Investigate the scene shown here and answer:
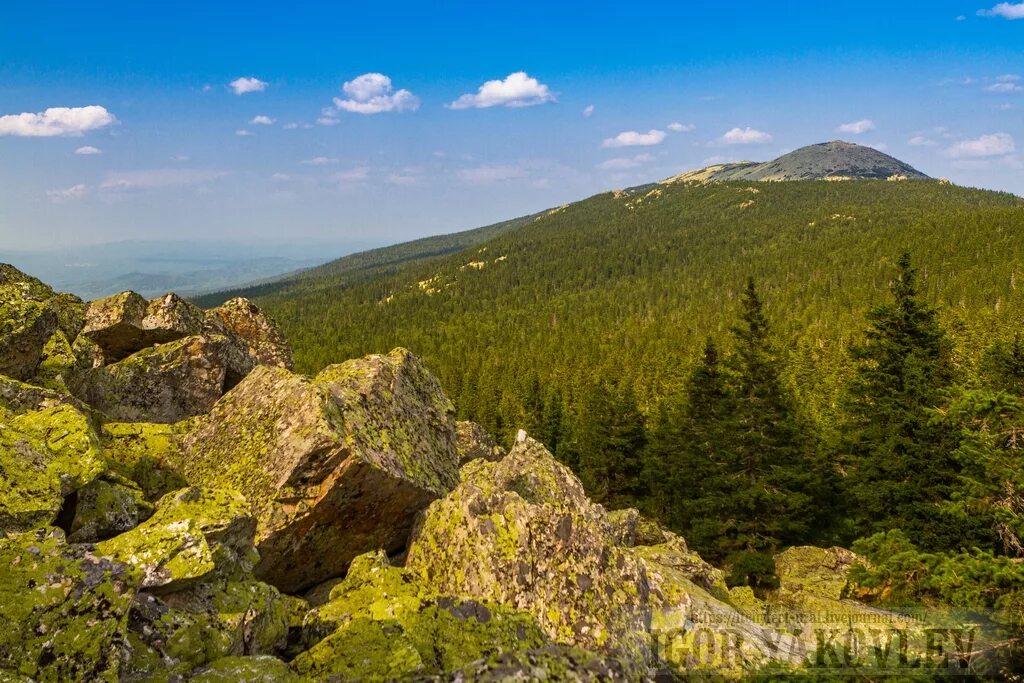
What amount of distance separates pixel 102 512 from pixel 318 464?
3694mm

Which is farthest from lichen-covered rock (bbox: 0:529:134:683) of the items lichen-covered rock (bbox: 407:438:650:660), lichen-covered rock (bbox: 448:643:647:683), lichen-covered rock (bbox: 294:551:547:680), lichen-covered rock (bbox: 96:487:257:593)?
lichen-covered rock (bbox: 407:438:650:660)

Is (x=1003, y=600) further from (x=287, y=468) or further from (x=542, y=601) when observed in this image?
(x=287, y=468)

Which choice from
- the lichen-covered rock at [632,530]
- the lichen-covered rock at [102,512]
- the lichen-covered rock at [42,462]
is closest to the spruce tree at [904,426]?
the lichen-covered rock at [632,530]

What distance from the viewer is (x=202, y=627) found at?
7.35 meters

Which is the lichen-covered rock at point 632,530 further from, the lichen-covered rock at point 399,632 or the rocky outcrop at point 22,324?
the rocky outcrop at point 22,324

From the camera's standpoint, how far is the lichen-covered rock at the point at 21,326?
12438 mm

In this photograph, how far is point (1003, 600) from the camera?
39.4 feet

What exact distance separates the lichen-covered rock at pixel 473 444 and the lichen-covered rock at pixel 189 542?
12322 millimetres

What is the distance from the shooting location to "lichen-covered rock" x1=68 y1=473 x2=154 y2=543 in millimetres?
8703

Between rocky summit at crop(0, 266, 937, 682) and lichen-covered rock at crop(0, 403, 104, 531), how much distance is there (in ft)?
0.11

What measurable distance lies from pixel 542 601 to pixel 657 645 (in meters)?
2.53

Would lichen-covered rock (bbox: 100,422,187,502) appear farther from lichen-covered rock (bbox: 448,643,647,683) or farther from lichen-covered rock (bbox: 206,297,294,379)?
lichen-covered rock (bbox: 448,643,647,683)

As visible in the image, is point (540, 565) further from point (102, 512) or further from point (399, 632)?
point (102, 512)

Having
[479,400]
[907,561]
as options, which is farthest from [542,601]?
[479,400]
